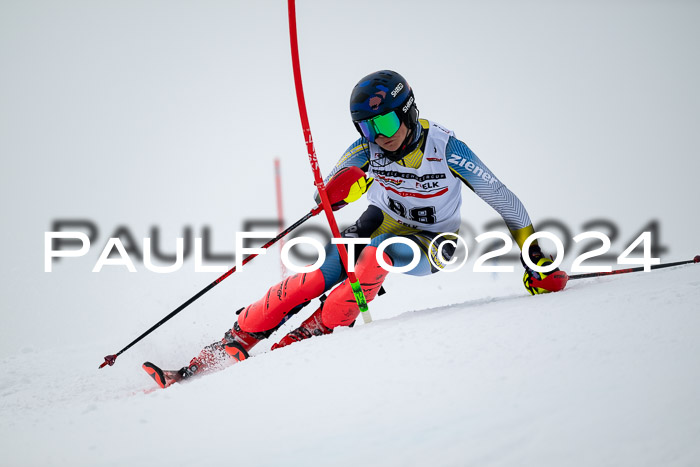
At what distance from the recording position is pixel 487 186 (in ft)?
8.78

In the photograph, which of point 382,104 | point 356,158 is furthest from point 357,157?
point 382,104

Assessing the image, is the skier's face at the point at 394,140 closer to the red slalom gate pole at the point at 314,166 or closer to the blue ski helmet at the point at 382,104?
the blue ski helmet at the point at 382,104

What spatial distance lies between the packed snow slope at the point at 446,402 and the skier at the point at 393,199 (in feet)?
1.67

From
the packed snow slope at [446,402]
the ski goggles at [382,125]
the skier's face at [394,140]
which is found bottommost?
the packed snow slope at [446,402]

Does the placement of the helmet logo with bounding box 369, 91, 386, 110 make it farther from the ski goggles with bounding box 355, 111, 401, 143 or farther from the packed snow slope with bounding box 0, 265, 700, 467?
the packed snow slope with bounding box 0, 265, 700, 467

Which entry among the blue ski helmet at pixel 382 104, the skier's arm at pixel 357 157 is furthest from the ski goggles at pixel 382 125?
the skier's arm at pixel 357 157

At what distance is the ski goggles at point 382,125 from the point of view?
255 cm

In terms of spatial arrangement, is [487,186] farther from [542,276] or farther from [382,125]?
[382,125]

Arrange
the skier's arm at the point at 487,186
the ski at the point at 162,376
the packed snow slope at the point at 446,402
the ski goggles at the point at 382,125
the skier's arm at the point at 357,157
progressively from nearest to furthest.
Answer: the packed snow slope at the point at 446,402 → the ski at the point at 162,376 → the ski goggles at the point at 382,125 → the skier's arm at the point at 487,186 → the skier's arm at the point at 357,157

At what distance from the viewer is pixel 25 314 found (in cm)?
532

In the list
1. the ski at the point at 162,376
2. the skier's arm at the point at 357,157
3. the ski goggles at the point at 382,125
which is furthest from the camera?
the skier's arm at the point at 357,157

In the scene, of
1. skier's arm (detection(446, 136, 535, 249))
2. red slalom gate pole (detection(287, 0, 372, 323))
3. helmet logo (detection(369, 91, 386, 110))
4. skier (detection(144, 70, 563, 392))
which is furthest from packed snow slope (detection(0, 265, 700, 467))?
helmet logo (detection(369, 91, 386, 110))

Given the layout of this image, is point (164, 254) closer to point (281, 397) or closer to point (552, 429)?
point (281, 397)

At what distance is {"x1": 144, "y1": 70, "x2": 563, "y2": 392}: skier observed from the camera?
2566 millimetres
